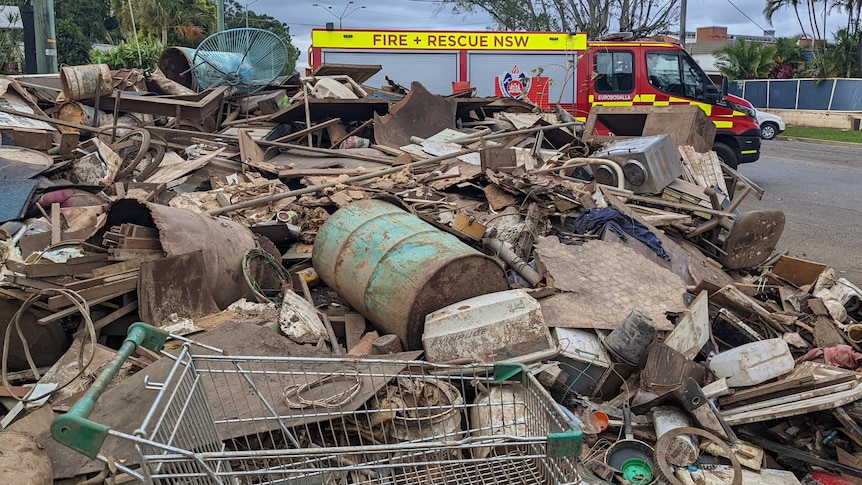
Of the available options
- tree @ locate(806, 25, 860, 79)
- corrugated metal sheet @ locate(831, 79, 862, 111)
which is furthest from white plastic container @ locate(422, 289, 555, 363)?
tree @ locate(806, 25, 860, 79)

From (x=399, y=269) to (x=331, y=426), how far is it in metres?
1.18

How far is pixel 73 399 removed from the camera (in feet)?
9.91

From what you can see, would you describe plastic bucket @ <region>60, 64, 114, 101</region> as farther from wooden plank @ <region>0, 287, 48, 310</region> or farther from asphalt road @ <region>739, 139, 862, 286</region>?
asphalt road @ <region>739, 139, 862, 286</region>

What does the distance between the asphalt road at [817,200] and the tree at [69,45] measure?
1108 inches

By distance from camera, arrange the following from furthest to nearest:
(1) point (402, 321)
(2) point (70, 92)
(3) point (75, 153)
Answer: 1. (2) point (70, 92)
2. (3) point (75, 153)
3. (1) point (402, 321)

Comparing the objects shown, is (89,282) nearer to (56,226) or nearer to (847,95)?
(56,226)

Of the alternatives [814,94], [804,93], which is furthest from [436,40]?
[804,93]

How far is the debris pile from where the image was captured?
2.65 metres

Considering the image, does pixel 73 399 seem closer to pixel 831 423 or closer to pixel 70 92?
pixel 831 423

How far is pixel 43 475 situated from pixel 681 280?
13.2 ft

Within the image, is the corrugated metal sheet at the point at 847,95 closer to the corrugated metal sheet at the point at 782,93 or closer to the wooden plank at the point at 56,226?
the corrugated metal sheet at the point at 782,93

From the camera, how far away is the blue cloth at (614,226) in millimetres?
5164

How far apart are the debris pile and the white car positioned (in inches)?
583

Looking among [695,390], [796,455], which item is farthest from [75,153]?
[796,455]
